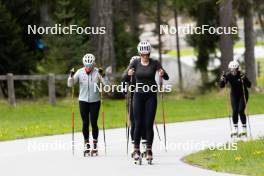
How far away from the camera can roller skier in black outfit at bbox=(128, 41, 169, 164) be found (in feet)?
51.7

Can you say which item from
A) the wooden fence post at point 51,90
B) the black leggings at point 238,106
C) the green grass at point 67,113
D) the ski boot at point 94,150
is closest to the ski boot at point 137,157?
the ski boot at point 94,150

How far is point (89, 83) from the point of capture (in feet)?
56.8

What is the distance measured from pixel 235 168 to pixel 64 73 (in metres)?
21.8

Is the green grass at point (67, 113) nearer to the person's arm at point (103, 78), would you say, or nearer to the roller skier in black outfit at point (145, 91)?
the person's arm at point (103, 78)

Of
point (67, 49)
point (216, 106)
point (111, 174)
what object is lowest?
point (111, 174)

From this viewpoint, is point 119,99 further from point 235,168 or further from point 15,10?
point 235,168

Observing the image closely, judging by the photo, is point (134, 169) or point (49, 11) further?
point (49, 11)

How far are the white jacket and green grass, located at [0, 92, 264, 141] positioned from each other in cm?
464

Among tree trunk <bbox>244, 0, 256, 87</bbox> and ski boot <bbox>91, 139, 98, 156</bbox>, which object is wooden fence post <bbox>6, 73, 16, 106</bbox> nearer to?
ski boot <bbox>91, 139, 98, 156</bbox>

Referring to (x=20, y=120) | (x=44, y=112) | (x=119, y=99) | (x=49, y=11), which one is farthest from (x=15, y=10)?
(x=20, y=120)

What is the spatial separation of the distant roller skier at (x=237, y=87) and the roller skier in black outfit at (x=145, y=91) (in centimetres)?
440

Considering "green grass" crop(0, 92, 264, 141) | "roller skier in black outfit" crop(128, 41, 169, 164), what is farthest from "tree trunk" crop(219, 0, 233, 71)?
"roller skier in black outfit" crop(128, 41, 169, 164)

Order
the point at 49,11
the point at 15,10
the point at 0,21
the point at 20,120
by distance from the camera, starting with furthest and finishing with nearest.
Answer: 1. the point at 49,11
2. the point at 15,10
3. the point at 0,21
4. the point at 20,120

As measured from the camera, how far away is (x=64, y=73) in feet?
116
